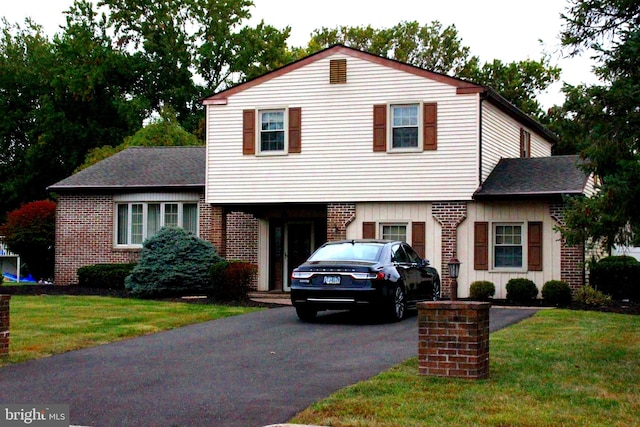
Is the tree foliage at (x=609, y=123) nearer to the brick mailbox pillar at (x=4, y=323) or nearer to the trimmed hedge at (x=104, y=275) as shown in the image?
the brick mailbox pillar at (x=4, y=323)

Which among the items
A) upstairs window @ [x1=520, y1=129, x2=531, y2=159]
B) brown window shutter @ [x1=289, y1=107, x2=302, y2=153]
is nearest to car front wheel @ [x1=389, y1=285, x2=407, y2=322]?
brown window shutter @ [x1=289, y1=107, x2=302, y2=153]

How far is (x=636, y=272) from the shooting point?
22672mm

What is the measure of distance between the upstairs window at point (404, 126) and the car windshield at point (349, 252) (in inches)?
281

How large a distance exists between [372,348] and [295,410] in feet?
14.9

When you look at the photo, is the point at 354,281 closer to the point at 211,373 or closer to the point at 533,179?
the point at 211,373

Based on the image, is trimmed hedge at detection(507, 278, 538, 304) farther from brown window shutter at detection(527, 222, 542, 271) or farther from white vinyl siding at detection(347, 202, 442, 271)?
white vinyl siding at detection(347, 202, 442, 271)

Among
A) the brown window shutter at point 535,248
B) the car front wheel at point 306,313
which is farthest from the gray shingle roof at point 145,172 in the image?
the car front wheel at point 306,313

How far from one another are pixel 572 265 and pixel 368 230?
5.42 metres

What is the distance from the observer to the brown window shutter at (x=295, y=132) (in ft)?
81.9

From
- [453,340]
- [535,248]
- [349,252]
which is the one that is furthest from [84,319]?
[535,248]

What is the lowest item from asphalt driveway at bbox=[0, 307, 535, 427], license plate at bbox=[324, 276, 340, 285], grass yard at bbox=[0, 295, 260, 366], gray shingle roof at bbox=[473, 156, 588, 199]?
asphalt driveway at bbox=[0, 307, 535, 427]

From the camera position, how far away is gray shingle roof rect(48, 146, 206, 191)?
90.4 feet

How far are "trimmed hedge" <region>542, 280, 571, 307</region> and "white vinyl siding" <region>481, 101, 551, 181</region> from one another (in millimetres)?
3477

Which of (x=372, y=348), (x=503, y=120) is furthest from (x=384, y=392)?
(x=503, y=120)
